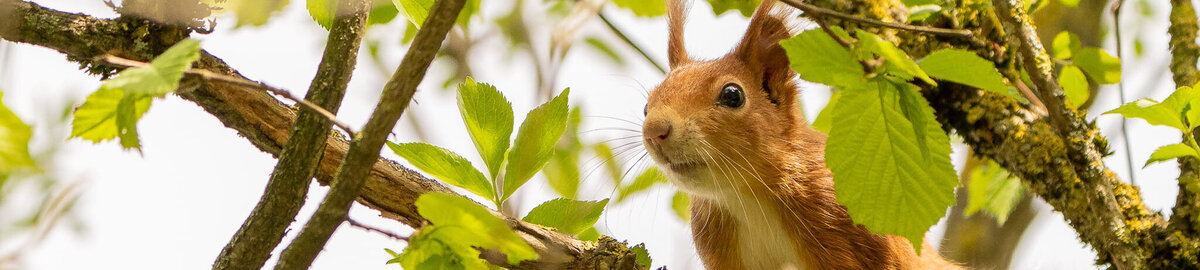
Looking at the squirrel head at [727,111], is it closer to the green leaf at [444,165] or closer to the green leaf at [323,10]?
the green leaf at [444,165]

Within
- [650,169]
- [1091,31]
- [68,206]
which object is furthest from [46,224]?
[1091,31]

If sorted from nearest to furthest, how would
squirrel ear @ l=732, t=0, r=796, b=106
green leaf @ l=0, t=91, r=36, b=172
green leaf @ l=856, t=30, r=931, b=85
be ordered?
green leaf @ l=0, t=91, r=36, b=172 → green leaf @ l=856, t=30, r=931, b=85 → squirrel ear @ l=732, t=0, r=796, b=106

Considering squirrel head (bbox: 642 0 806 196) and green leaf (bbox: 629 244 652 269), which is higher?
squirrel head (bbox: 642 0 806 196)

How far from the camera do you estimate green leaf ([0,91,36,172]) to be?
667 mm

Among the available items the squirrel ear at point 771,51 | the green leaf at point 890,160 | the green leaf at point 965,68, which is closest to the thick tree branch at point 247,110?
the green leaf at point 890,160

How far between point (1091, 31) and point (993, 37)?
4.06 ft

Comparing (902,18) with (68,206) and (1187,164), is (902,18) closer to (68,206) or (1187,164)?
(1187,164)

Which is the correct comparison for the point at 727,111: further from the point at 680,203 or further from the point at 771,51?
the point at 680,203

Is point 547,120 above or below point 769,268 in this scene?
below

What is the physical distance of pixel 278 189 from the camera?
3.17ft

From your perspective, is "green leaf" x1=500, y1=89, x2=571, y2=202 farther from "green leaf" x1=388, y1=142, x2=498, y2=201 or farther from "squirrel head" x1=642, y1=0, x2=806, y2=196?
"squirrel head" x1=642, y1=0, x2=806, y2=196

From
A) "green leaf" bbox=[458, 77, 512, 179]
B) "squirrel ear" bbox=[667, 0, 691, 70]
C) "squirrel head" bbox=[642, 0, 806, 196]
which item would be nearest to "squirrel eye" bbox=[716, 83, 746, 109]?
"squirrel head" bbox=[642, 0, 806, 196]

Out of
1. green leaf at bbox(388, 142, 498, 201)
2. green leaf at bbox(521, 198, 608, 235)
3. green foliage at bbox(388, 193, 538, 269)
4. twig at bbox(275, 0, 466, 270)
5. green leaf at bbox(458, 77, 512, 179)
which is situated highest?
green leaf at bbox(458, 77, 512, 179)

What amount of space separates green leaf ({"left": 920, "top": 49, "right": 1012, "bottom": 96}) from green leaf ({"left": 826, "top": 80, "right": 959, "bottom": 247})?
0.04m
